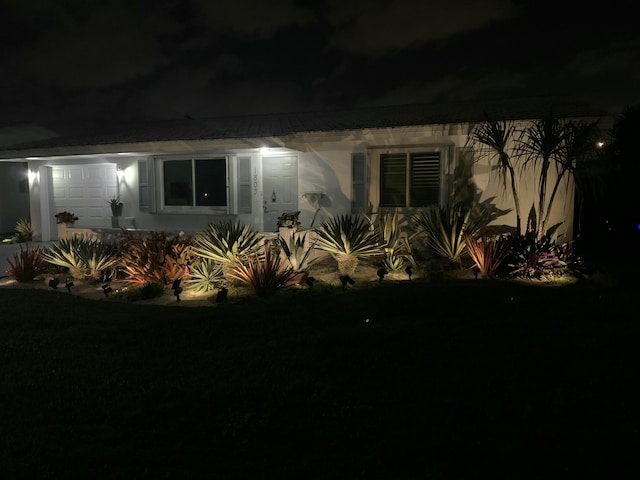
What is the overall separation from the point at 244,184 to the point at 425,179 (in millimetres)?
4451

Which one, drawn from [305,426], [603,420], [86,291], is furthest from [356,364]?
[86,291]

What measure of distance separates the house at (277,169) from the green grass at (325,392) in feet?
14.6

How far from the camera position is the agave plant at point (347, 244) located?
875 cm

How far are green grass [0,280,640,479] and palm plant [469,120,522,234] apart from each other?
316cm

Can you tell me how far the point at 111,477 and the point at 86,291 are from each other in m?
6.62

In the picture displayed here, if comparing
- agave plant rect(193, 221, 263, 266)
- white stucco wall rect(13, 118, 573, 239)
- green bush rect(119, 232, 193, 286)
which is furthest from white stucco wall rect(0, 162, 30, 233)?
agave plant rect(193, 221, 263, 266)

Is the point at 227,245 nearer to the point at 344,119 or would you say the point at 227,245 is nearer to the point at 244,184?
the point at 244,184

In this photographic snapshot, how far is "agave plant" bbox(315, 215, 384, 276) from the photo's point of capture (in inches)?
344

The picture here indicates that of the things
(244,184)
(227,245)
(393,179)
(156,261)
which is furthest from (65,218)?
(393,179)

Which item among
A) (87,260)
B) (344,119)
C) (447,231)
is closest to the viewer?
(447,231)

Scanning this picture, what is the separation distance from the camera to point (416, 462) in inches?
113

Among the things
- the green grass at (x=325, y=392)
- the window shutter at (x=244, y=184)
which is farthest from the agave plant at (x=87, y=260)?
the window shutter at (x=244, y=184)

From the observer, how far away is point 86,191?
589 inches

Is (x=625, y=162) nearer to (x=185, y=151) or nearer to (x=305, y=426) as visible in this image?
(x=185, y=151)
